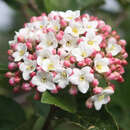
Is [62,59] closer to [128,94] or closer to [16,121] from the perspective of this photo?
[16,121]

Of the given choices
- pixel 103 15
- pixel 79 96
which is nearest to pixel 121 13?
pixel 103 15

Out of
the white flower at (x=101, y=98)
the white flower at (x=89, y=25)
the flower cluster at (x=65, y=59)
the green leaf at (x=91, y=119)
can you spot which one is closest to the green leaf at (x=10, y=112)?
the flower cluster at (x=65, y=59)

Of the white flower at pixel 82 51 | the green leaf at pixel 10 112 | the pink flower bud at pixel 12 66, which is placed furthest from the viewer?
the green leaf at pixel 10 112

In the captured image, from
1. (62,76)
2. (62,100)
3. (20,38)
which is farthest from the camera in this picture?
(20,38)

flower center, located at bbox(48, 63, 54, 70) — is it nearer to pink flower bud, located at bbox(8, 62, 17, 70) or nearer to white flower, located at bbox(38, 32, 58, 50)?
white flower, located at bbox(38, 32, 58, 50)

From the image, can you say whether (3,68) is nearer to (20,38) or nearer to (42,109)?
(20,38)

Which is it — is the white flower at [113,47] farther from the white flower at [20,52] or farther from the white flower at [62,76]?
A: the white flower at [20,52]

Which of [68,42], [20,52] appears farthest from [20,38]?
[68,42]
